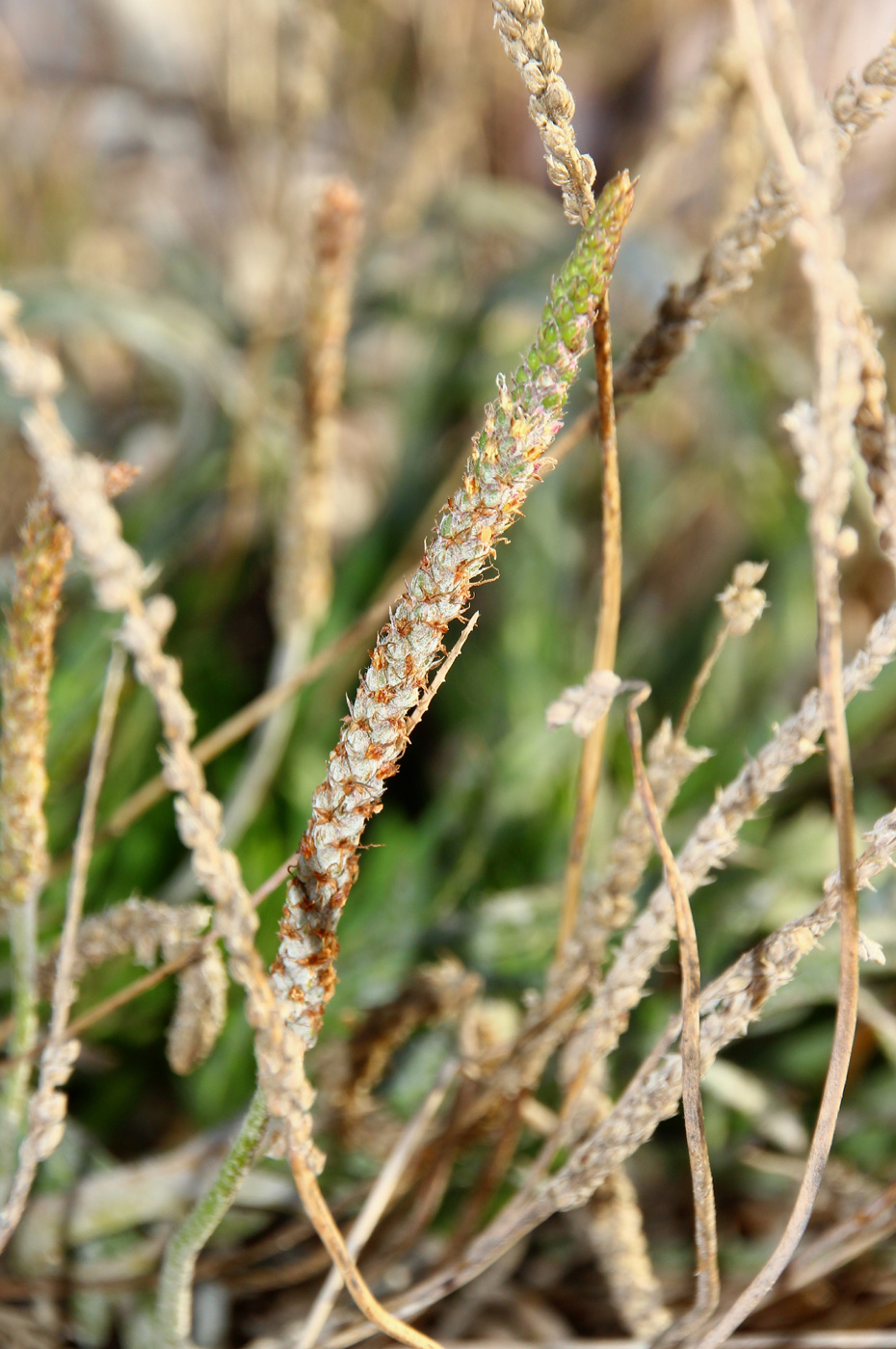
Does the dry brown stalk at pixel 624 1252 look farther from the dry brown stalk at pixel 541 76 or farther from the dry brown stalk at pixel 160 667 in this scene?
the dry brown stalk at pixel 541 76

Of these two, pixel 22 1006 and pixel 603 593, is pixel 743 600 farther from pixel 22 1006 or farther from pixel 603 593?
pixel 22 1006

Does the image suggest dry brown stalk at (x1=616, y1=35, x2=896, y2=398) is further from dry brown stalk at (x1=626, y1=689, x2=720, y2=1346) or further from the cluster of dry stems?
dry brown stalk at (x1=626, y1=689, x2=720, y2=1346)

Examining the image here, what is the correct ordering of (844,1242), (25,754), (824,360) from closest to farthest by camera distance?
(824,360), (25,754), (844,1242)

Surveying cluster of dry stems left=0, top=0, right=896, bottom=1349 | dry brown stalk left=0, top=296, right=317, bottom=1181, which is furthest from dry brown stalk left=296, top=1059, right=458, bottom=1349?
dry brown stalk left=0, top=296, right=317, bottom=1181

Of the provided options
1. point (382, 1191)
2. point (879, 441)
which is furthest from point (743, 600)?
point (382, 1191)

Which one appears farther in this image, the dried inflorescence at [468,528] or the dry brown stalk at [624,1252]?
the dry brown stalk at [624,1252]

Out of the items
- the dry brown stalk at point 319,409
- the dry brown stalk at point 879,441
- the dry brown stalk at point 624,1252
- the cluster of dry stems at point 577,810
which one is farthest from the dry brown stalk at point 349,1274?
the dry brown stalk at point 319,409
